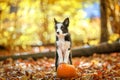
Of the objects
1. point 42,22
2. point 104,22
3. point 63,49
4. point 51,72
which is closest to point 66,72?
point 63,49

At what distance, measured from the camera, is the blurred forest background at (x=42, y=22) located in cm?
1093

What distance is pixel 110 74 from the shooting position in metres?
6.40

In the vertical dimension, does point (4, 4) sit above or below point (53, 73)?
above

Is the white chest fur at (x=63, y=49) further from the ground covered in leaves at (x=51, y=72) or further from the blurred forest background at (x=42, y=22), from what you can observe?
the blurred forest background at (x=42, y=22)

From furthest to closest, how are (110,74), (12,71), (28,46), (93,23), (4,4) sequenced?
(93,23) < (28,46) < (4,4) < (12,71) < (110,74)

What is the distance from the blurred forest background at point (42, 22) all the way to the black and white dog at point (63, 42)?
381cm

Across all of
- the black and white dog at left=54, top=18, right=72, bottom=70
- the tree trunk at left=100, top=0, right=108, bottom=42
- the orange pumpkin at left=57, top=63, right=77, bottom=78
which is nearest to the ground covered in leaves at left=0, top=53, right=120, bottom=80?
the orange pumpkin at left=57, top=63, right=77, bottom=78

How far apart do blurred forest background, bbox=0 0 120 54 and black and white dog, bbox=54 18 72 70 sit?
12.5 ft

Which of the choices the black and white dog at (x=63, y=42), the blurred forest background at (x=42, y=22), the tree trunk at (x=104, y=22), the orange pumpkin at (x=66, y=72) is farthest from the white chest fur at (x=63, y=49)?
the tree trunk at (x=104, y=22)

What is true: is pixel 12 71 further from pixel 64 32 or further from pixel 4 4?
pixel 4 4

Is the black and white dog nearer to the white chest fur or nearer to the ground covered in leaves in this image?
the white chest fur

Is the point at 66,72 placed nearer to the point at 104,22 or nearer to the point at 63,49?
the point at 63,49

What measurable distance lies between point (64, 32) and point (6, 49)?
21.3 ft

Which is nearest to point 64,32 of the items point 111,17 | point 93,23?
point 111,17
